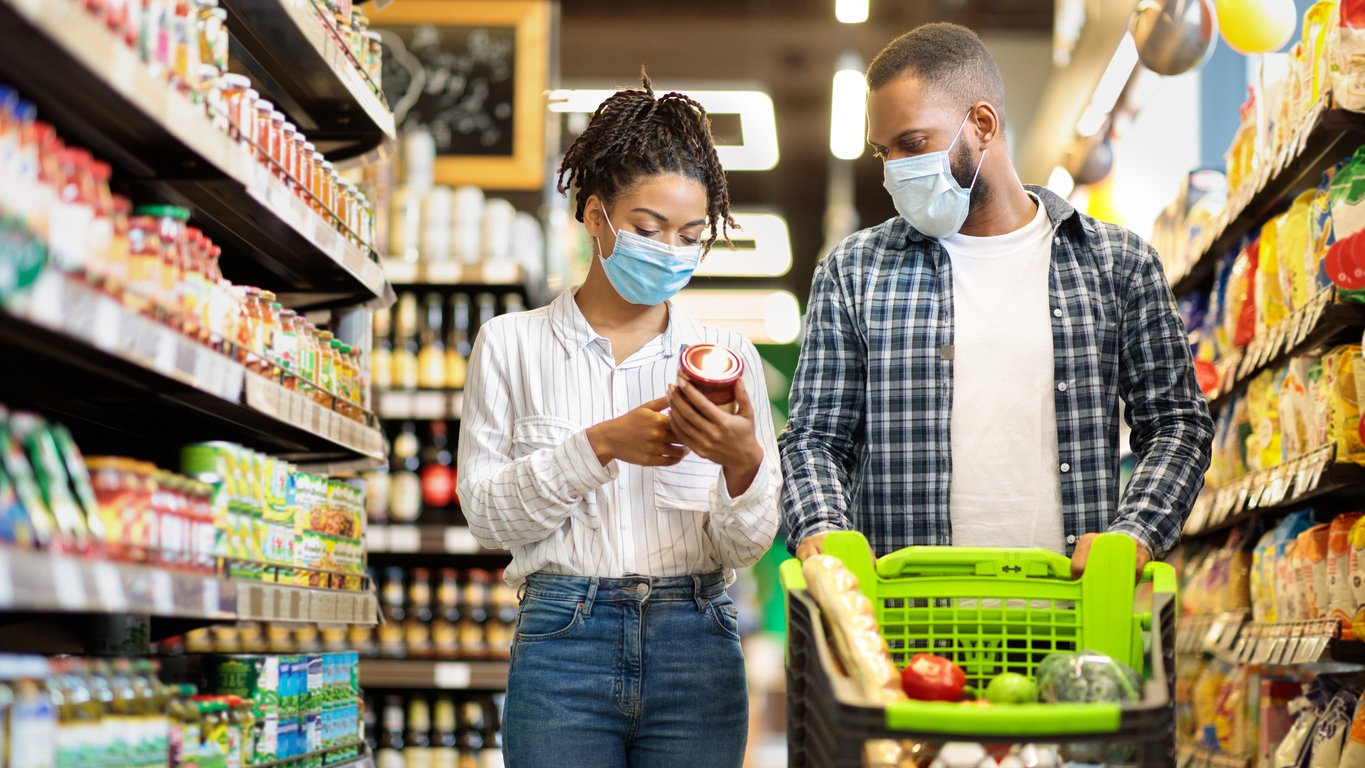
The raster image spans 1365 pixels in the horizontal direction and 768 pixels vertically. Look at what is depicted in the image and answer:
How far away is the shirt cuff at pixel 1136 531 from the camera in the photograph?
2.39 m

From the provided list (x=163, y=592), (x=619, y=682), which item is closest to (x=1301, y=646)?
(x=619, y=682)

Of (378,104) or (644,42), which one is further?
(644,42)

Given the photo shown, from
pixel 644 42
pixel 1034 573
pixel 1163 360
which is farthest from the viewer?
pixel 644 42

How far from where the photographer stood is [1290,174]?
158 inches

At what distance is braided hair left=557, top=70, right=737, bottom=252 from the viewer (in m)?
2.55

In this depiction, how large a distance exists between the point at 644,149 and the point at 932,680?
1.06m

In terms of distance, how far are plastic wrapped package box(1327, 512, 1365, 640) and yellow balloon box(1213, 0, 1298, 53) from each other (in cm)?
155

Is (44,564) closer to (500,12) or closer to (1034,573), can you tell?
(1034,573)

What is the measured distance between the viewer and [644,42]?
31.5 ft

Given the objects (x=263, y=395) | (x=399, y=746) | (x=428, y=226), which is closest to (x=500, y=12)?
(x=428, y=226)

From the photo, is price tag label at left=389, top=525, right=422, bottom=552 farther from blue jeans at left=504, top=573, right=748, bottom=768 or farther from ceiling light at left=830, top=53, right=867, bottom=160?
blue jeans at left=504, top=573, right=748, bottom=768

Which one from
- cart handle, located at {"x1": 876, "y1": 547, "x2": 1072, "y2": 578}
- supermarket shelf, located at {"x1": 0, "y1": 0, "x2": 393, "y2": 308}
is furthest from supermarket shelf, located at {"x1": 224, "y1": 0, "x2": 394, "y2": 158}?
cart handle, located at {"x1": 876, "y1": 547, "x2": 1072, "y2": 578}

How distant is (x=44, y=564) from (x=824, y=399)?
146cm

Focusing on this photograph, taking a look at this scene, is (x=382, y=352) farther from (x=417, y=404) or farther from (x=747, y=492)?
(x=747, y=492)
